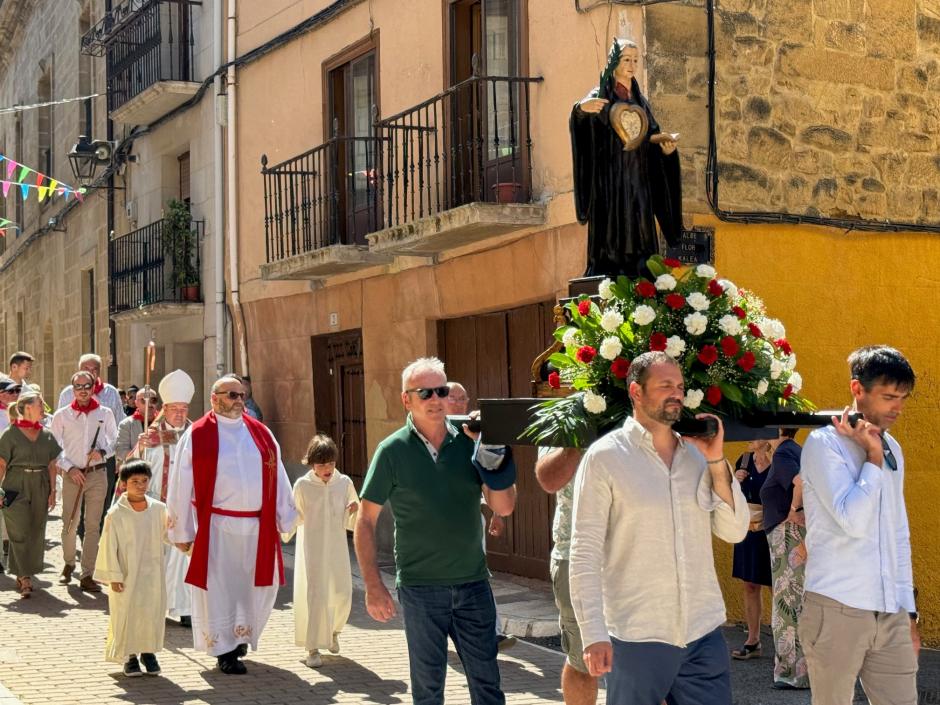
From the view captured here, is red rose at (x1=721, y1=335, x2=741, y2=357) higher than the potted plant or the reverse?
the reverse

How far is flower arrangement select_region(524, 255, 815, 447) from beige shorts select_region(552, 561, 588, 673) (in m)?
1.08

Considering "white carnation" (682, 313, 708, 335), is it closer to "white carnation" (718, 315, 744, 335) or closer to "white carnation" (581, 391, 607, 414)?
"white carnation" (718, 315, 744, 335)

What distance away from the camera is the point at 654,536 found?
4688mm

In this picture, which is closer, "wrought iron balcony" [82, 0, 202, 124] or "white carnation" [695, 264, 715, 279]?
"white carnation" [695, 264, 715, 279]

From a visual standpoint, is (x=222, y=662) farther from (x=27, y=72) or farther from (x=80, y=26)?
(x=27, y=72)

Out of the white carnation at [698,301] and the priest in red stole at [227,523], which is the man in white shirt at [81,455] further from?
the white carnation at [698,301]

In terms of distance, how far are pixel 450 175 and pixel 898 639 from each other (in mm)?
7801

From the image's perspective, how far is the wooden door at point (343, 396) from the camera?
15.1 meters

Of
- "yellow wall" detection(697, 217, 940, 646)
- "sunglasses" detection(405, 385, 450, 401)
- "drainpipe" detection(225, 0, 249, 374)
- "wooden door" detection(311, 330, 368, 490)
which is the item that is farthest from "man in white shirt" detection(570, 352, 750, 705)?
"drainpipe" detection(225, 0, 249, 374)

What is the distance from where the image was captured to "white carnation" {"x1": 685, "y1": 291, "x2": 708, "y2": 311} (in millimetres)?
5328

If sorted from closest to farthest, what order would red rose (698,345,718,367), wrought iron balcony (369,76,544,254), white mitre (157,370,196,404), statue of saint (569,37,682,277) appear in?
1. red rose (698,345,718,367)
2. statue of saint (569,37,682,277)
3. white mitre (157,370,196,404)
4. wrought iron balcony (369,76,544,254)

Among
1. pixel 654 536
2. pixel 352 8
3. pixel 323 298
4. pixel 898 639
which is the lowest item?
pixel 898 639

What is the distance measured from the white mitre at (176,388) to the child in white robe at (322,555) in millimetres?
1227

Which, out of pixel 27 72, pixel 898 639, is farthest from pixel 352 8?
pixel 27 72
